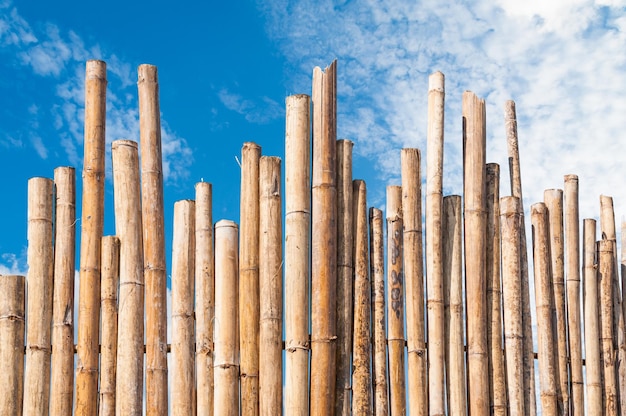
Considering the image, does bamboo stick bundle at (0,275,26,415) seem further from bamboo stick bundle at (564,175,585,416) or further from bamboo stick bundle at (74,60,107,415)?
bamboo stick bundle at (564,175,585,416)

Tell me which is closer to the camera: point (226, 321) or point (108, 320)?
point (226, 321)

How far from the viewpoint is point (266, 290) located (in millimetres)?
5141

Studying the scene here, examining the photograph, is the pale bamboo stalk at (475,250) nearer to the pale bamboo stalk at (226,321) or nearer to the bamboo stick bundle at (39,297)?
the pale bamboo stalk at (226,321)

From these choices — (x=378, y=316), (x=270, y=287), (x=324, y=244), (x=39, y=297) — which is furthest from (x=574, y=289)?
(x=39, y=297)

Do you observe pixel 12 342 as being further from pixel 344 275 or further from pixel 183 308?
pixel 344 275

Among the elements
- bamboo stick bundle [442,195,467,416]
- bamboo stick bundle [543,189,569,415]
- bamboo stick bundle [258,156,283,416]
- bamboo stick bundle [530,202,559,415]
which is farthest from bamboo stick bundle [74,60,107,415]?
bamboo stick bundle [543,189,569,415]

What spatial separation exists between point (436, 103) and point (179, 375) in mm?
2179

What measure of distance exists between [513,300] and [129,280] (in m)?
2.22

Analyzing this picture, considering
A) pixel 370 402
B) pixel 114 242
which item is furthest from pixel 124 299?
pixel 370 402

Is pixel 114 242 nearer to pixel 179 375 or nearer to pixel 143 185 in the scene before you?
pixel 143 185

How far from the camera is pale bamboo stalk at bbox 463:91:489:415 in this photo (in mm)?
5496

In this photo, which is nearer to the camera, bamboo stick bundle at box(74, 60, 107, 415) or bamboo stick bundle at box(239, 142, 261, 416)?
bamboo stick bundle at box(239, 142, 261, 416)

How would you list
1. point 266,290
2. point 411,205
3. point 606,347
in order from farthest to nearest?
point 606,347 < point 411,205 < point 266,290

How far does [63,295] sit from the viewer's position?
17.9ft
